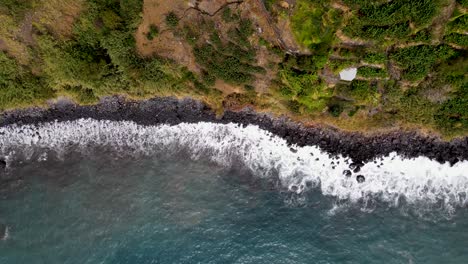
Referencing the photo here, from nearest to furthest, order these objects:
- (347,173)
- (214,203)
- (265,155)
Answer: (347,173) → (214,203) → (265,155)

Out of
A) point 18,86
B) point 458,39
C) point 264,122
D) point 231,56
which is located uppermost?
point 458,39

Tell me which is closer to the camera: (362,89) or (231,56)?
(362,89)

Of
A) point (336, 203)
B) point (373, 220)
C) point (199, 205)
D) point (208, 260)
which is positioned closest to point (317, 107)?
point (336, 203)

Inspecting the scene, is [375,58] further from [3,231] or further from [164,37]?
[3,231]

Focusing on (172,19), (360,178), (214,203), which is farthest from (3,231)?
(360,178)

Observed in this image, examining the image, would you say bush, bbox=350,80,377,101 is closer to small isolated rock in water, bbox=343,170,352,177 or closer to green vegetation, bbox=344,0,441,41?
green vegetation, bbox=344,0,441,41

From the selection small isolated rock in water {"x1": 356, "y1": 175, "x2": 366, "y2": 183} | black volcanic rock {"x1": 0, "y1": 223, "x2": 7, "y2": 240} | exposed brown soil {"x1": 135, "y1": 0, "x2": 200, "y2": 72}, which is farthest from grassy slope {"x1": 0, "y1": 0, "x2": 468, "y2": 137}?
black volcanic rock {"x1": 0, "y1": 223, "x2": 7, "y2": 240}
